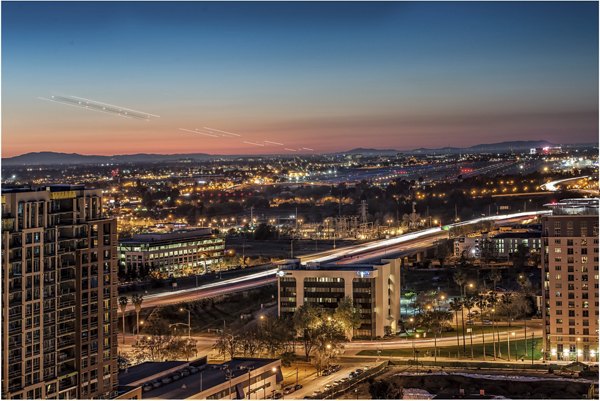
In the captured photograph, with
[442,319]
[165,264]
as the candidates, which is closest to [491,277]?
[442,319]

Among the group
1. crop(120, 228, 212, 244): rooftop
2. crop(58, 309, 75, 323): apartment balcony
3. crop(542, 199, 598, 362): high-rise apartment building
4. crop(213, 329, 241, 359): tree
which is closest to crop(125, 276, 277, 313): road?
crop(213, 329, 241, 359): tree

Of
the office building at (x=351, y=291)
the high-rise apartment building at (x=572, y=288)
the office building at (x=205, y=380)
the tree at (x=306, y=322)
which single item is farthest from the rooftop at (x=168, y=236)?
the office building at (x=205, y=380)

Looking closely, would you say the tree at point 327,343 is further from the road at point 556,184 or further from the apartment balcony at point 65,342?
the road at point 556,184

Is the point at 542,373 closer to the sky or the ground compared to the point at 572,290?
closer to the ground

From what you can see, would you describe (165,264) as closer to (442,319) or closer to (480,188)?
(442,319)

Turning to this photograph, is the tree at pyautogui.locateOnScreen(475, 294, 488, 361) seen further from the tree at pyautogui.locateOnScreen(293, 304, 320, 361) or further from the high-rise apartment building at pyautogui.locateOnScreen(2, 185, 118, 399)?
the high-rise apartment building at pyautogui.locateOnScreen(2, 185, 118, 399)

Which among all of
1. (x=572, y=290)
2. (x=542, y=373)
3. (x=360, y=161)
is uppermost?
(x=360, y=161)

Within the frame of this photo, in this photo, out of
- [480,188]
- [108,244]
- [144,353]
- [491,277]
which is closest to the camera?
[108,244]
